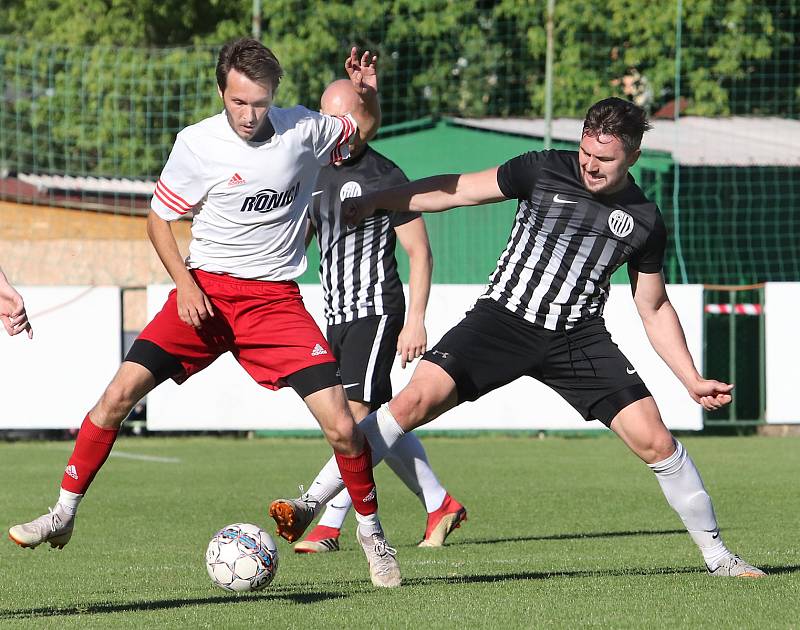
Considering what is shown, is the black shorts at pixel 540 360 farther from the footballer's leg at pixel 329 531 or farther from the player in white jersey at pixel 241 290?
the footballer's leg at pixel 329 531

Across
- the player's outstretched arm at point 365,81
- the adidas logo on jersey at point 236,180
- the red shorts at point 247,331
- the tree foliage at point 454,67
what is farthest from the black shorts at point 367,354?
the tree foliage at point 454,67

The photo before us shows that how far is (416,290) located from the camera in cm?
814

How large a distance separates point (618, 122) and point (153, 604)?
2.86 m

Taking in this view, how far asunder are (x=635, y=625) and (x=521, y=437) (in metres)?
12.7

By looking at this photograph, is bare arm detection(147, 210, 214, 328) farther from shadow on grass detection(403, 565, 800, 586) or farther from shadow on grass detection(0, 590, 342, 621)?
shadow on grass detection(403, 565, 800, 586)

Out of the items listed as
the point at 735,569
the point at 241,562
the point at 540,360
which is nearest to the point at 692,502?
the point at 735,569

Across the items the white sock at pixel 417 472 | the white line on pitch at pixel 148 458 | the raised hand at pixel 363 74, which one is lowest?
the white line on pitch at pixel 148 458

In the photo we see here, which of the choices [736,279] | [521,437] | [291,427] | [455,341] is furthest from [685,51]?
[455,341]

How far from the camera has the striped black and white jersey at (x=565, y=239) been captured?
6746 mm

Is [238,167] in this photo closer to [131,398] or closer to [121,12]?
[131,398]

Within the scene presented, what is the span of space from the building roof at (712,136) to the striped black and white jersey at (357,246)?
1311 cm

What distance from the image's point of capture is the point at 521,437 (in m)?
18.2

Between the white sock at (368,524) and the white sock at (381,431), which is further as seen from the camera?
the white sock at (381,431)

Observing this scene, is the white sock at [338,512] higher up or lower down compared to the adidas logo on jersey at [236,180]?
lower down
